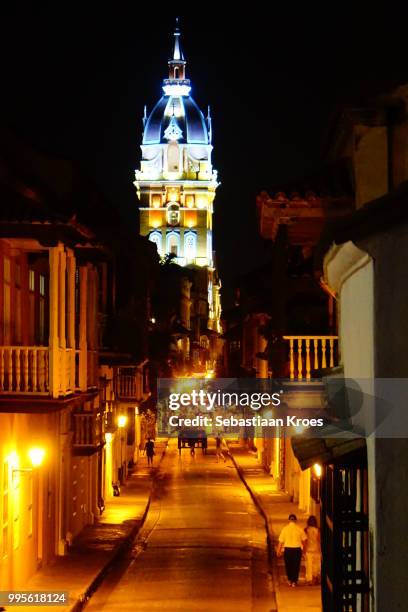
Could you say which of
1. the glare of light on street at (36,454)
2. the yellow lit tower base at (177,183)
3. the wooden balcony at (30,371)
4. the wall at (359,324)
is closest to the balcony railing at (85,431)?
the glare of light on street at (36,454)

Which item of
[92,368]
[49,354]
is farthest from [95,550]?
[49,354]

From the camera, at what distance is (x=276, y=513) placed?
29.7 meters

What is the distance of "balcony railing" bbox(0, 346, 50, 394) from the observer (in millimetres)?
17344

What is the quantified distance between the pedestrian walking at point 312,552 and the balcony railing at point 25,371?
526 centimetres

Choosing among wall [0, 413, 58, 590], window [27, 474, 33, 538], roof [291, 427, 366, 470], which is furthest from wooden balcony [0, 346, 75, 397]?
roof [291, 427, 366, 470]

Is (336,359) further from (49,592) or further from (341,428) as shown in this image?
(341,428)

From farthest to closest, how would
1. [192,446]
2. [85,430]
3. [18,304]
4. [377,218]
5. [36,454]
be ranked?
1. [192,446]
2. [85,430]
3. [18,304]
4. [36,454]
5. [377,218]

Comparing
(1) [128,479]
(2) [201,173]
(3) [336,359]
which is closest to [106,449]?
(1) [128,479]

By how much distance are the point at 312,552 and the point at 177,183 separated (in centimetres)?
12284

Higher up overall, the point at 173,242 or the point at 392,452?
the point at 173,242

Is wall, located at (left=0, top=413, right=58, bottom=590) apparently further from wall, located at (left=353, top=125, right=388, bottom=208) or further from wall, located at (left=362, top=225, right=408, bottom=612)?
wall, located at (left=362, top=225, right=408, bottom=612)

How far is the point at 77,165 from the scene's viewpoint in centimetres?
2783

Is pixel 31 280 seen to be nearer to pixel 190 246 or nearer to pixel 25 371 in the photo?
pixel 25 371

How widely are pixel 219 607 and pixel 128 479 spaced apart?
23690mm
